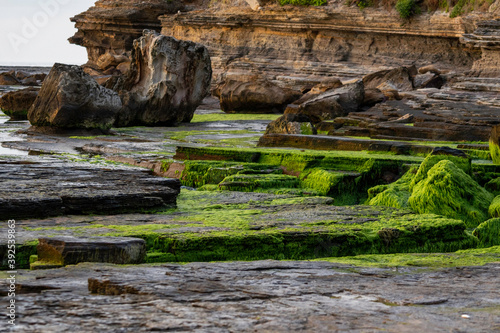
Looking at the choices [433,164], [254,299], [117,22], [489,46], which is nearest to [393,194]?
[433,164]

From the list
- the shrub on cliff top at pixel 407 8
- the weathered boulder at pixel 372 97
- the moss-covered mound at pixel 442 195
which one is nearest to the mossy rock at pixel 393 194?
the moss-covered mound at pixel 442 195

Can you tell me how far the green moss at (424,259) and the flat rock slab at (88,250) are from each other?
47.1 inches

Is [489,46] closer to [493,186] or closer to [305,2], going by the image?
[305,2]

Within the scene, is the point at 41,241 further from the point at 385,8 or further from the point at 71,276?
the point at 385,8

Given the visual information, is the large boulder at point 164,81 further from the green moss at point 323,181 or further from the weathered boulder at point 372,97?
the green moss at point 323,181

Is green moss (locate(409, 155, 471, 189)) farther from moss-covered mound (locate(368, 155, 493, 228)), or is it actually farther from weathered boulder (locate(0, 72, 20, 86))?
weathered boulder (locate(0, 72, 20, 86))

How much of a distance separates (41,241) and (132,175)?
9.61 ft

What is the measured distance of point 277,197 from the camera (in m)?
6.32

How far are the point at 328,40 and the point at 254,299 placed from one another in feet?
97.3

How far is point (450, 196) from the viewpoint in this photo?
610 centimetres

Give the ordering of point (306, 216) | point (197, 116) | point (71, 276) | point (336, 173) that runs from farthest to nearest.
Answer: point (197, 116) < point (336, 173) < point (306, 216) < point (71, 276)

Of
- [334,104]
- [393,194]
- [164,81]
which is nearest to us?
[393,194]

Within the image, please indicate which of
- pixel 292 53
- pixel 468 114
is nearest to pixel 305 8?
pixel 292 53

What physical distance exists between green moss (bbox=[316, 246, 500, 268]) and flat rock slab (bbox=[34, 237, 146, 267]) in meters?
1.20
